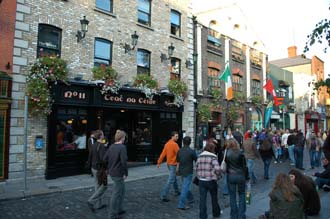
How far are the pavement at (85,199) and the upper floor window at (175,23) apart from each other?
8777 millimetres

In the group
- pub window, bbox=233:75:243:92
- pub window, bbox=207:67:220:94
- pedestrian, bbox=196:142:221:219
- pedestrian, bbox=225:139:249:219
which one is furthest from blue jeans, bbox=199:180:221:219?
pub window, bbox=233:75:243:92

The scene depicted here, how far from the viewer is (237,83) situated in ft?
73.9

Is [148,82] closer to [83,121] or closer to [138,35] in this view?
[138,35]

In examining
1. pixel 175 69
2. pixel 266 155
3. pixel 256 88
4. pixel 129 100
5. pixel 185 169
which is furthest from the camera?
pixel 256 88

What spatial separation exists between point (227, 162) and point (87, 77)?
8043 millimetres

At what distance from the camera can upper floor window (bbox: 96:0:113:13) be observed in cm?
1350

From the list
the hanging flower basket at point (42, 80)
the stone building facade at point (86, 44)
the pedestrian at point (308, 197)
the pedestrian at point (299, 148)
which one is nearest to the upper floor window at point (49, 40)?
the stone building facade at point (86, 44)

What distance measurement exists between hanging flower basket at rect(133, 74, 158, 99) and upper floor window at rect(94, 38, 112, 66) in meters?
1.52

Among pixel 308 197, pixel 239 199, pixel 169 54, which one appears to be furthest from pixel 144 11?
pixel 308 197

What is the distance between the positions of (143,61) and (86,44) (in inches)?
131

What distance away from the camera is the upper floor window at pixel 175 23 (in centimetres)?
1702

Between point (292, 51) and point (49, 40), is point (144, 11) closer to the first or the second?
point (49, 40)

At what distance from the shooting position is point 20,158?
10500 mm

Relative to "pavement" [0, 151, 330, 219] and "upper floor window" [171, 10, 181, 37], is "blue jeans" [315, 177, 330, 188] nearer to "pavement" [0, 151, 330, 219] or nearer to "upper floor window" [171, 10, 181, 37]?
"pavement" [0, 151, 330, 219]
